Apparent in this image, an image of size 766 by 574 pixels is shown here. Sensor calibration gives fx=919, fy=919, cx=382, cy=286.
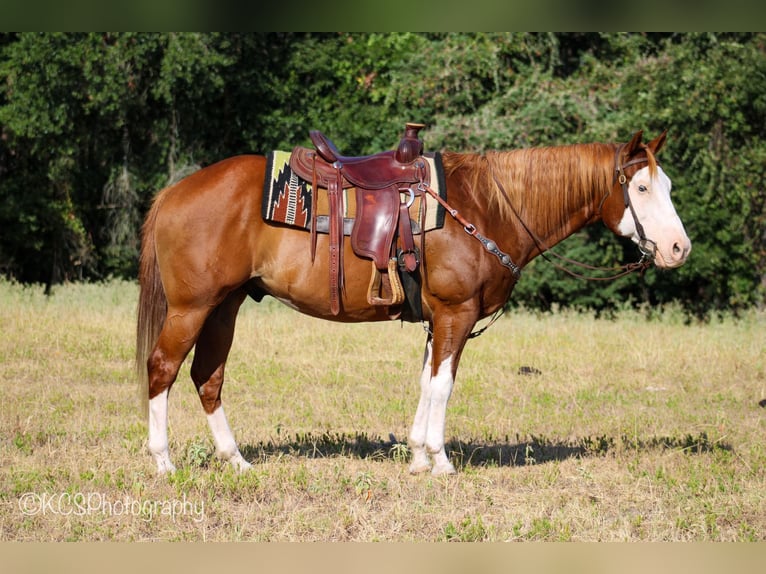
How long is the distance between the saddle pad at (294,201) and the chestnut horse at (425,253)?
0.28ft

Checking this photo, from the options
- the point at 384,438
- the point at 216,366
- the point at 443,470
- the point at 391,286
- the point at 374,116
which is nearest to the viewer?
the point at 391,286

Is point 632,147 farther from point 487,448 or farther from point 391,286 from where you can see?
point 487,448

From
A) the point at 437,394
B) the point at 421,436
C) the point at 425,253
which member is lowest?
the point at 421,436

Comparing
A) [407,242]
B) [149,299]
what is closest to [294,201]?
[407,242]

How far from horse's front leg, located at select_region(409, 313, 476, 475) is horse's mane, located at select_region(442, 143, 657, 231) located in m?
0.84

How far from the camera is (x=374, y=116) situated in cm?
1941

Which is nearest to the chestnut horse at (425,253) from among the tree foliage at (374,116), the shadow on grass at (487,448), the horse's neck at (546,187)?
the horse's neck at (546,187)

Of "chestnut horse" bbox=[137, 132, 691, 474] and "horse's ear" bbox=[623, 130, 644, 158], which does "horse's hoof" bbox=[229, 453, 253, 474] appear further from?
"horse's ear" bbox=[623, 130, 644, 158]

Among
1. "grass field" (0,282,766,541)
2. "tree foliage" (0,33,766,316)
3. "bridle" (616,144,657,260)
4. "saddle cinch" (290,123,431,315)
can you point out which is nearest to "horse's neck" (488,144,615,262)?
"bridle" (616,144,657,260)

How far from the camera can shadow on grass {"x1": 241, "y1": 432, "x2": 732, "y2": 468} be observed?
676 cm

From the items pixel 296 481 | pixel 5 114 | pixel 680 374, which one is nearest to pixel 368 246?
pixel 296 481

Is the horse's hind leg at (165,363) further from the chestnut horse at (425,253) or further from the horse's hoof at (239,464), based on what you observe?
the horse's hoof at (239,464)

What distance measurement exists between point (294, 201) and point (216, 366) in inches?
52.1

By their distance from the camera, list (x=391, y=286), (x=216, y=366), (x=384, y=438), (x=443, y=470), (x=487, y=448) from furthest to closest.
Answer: (x=384, y=438), (x=487, y=448), (x=216, y=366), (x=443, y=470), (x=391, y=286)
